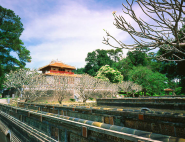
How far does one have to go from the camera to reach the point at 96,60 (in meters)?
50.8

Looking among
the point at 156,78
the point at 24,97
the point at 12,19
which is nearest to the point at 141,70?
the point at 156,78

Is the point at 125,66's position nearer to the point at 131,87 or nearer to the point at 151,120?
the point at 131,87

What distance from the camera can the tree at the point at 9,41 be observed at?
71.2 feet

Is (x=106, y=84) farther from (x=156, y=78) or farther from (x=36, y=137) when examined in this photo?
(x=36, y=137)

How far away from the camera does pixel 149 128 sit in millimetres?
3357

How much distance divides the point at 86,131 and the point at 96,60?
4796 centimetres

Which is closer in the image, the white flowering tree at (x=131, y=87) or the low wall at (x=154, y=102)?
the low wall at (x=154, y=102)

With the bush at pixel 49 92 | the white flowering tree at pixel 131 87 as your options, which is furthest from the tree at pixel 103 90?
the bush at pixel 49 92

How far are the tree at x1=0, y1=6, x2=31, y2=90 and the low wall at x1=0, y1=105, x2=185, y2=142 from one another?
790 inches

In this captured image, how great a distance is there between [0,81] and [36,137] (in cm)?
2005

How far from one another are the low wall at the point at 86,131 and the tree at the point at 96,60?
1737 inches

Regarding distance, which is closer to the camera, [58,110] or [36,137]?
[36,137]

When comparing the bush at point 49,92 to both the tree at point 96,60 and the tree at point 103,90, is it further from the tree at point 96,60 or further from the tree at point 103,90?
the tree at point 96,60

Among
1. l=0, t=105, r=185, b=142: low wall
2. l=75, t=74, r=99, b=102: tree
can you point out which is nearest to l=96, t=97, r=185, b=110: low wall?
l=0, t=105, r=185, b=142: low wall
